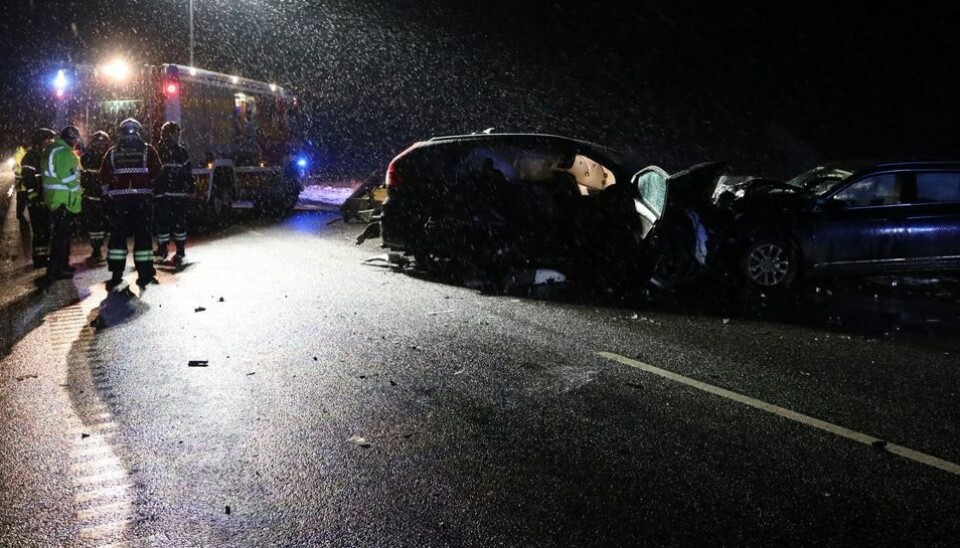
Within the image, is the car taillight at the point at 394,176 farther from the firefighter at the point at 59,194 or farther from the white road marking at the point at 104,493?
the white road marking at the point at 104,493

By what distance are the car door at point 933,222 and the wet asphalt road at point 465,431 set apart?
188 centimetres

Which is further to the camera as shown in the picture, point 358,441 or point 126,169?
point 126,169

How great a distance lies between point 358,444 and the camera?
4.24 metres

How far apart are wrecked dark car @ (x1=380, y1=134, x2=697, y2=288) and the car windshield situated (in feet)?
6.14

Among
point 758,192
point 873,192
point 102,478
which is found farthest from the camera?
point 758,192

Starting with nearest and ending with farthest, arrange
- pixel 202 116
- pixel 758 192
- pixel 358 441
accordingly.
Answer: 1. pixel 358 441
2. pixel 758 192
3. pixel 202 116

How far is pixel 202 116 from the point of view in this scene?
16328 mm

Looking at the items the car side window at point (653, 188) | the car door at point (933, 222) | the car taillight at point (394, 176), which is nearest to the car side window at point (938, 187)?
the car door at point (933, 222)

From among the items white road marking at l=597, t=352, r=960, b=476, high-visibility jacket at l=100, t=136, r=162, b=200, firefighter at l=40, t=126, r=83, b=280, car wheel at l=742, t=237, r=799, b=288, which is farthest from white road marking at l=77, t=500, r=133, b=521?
car wheel at l=742, t=237, r=799, b=288

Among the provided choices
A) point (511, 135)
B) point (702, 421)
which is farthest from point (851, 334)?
point (511, 135)

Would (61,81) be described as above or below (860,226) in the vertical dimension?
above

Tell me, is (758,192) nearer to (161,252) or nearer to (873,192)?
(873,192)

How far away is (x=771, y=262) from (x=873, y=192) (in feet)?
4.55

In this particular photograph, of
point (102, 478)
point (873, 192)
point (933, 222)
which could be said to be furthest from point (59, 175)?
point (933, 222)
